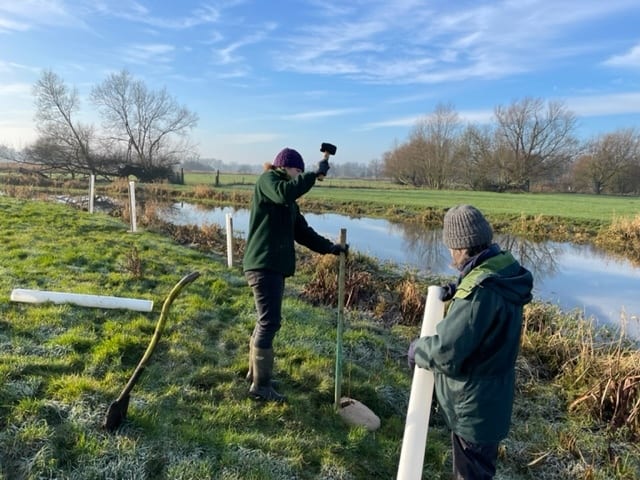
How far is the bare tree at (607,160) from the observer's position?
50531 millimetres

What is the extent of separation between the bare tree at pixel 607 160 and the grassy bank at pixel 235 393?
53.4 metres

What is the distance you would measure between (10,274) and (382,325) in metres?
5.97

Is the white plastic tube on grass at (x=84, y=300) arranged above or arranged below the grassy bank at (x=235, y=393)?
above

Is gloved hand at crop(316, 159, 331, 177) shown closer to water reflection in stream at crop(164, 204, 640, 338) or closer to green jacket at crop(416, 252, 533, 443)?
green jacket at crop(416, 252, 533, 443)

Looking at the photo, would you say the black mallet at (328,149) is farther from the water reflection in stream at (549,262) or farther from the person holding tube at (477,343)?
the water reflection in stream at (549,262)

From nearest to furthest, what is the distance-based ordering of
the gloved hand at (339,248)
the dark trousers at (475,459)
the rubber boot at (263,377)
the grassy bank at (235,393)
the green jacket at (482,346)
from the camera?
the green jacket at (482,346)
the dark trousers at (475,459)
the grassy bank at (235,393)
the rubber boot at (263,377)
the gloved hand at (339,248)

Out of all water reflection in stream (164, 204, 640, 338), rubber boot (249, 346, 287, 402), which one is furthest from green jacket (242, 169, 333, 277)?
water reflection in stream (164, 204, 640, 338)

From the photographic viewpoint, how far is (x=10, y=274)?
22.1ft

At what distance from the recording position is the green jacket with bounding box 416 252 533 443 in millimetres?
2164

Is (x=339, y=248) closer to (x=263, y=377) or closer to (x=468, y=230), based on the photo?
(x=263, y=377)

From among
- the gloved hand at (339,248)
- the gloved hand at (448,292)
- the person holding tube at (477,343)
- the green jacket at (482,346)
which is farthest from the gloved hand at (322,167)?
the green jacket at (482,346)

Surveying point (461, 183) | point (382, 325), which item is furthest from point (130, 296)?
point (461, 183)

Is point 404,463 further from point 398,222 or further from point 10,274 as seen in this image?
point 398,222

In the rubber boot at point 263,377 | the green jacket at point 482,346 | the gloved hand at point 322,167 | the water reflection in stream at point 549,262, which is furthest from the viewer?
the water reflection in stream at point 549,262
